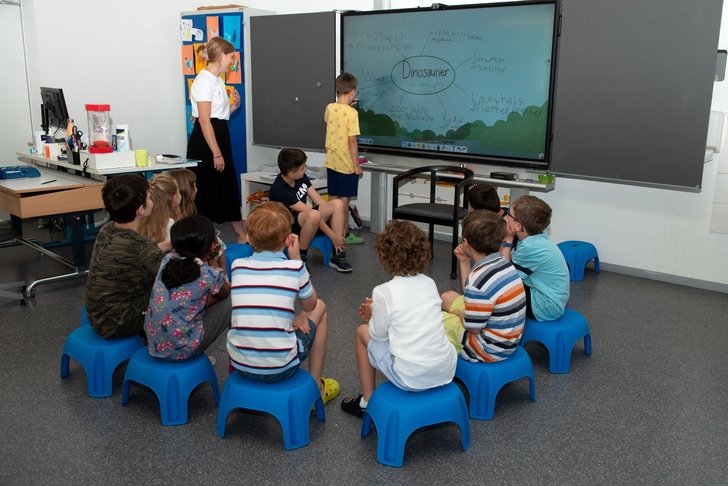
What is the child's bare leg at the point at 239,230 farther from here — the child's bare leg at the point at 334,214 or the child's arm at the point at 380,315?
the child's arm at the point at 380,315

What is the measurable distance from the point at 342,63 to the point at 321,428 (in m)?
3.78

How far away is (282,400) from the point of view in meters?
2.55

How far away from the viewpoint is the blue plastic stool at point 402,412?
8.07ft

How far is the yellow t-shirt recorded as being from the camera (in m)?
5.24

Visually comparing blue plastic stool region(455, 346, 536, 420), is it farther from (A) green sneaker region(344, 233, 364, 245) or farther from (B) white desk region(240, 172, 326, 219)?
(B) white desk region(240, 172, 326, 219)

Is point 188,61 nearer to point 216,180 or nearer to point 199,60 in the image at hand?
point 199,60

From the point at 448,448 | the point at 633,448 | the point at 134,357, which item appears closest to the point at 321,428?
the point at 448,448

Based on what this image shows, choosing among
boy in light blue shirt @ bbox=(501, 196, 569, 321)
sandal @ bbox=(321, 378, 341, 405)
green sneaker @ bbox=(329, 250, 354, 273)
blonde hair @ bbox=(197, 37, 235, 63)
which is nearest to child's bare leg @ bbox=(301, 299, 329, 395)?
sandal @ bbox=(321, 378, 341, 405)

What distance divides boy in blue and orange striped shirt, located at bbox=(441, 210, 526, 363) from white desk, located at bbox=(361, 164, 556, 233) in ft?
7.04

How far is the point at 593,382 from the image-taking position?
127 inches

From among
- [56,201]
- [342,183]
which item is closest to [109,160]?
[56,201]

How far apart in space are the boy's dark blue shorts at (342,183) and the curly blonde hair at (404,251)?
2.93 metres

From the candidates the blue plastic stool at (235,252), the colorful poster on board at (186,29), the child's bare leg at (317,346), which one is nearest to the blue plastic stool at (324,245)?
the blue plastic stool at (235,252)

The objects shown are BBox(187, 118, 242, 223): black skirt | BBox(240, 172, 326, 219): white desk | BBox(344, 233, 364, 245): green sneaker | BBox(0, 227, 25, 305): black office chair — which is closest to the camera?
BBox(0, 227, 25, 305): black office chair
